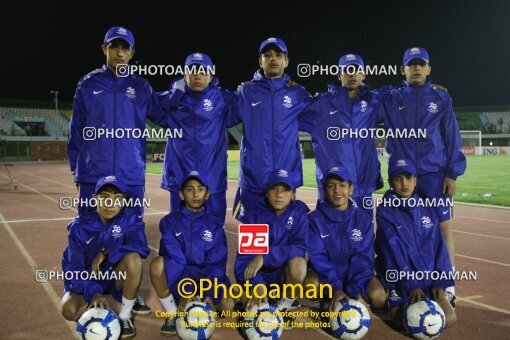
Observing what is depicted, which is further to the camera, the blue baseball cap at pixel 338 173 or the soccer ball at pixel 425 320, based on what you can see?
the blue baseball cap at pixel 338 173

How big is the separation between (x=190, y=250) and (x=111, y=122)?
4.94 ft

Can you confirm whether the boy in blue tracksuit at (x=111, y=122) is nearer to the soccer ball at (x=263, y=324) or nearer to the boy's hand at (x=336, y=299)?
the soccer ball at (x=263, y=324)

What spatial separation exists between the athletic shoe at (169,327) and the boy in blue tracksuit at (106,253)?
0.24 metres

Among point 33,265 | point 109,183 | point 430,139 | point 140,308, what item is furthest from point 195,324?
point 33,265

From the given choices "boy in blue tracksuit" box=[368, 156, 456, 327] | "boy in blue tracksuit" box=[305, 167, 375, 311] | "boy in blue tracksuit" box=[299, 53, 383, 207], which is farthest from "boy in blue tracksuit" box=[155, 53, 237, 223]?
"boy in blue tracksuit" box=[368, 156, 456, 327]

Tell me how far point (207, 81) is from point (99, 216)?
1743 mm

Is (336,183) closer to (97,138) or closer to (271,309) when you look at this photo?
(271,309)

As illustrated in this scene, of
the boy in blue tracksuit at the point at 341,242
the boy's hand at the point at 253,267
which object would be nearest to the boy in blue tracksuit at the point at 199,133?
the boy's hand at the point at 253,267

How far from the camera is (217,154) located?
15.2 feet

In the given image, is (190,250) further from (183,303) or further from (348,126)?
(348,126)

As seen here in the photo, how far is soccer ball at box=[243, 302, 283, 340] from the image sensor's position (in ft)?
11.0

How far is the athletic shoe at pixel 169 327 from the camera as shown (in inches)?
144

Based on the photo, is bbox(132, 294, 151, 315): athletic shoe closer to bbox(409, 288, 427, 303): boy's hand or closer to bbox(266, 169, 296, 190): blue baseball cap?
bbox(266, 169, 296, 190): blue baseball cap

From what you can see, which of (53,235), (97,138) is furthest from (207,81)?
(53,235)
